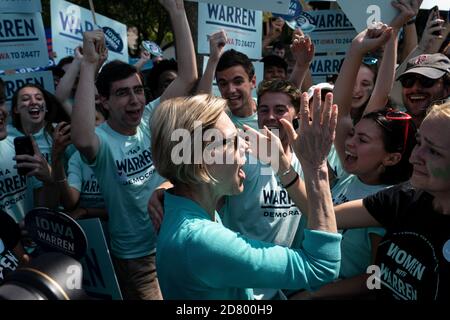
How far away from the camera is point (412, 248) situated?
1.83 meters

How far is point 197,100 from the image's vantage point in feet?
5.97

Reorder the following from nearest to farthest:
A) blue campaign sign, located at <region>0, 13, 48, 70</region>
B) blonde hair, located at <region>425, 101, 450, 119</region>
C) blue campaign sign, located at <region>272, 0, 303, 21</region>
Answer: blonde hair, located at <region>425, 101, 450, 119</region> → blue campaign sign, located at <region>0, 13, 48, 70</region> → blue campaign sign, located at <region>272, 0, 303, 21</region>

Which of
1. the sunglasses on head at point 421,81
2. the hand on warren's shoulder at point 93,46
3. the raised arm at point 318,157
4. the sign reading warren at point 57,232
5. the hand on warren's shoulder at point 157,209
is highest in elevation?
the hand on warren's shoulder at point 93,46

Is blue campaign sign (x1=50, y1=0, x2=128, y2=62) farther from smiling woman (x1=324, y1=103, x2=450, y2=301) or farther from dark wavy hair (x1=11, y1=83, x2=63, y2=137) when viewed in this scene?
smiling woman (x1=324, y1=103, x2=450, y2=301)

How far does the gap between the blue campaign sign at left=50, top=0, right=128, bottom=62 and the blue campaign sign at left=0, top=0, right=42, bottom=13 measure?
1.66 ft

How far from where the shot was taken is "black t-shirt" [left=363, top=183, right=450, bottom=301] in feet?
5.69

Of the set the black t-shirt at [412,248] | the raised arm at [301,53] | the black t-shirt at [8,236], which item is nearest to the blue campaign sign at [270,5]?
the raised arm at [301,53]

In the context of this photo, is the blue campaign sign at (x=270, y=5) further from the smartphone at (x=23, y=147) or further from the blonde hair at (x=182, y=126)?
the blonde hair at (x=182, y=126)

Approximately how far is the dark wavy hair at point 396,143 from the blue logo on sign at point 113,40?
3783 mm

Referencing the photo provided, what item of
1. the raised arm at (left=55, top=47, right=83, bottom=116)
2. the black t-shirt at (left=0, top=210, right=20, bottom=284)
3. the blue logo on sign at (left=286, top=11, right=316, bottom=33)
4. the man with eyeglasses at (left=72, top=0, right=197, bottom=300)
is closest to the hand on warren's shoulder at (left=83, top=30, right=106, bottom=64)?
the man with eyeglasses at (left=72, top=0, right=197, bottom=300)

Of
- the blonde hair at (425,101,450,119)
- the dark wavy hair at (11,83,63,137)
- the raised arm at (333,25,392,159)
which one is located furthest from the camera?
the dark wavy hair at (11,83,63,137)

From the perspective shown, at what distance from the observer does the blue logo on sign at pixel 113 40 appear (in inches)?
220

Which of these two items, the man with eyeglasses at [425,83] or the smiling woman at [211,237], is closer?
the smiling woman at [211,237]

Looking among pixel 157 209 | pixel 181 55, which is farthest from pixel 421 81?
pixel 157 209
